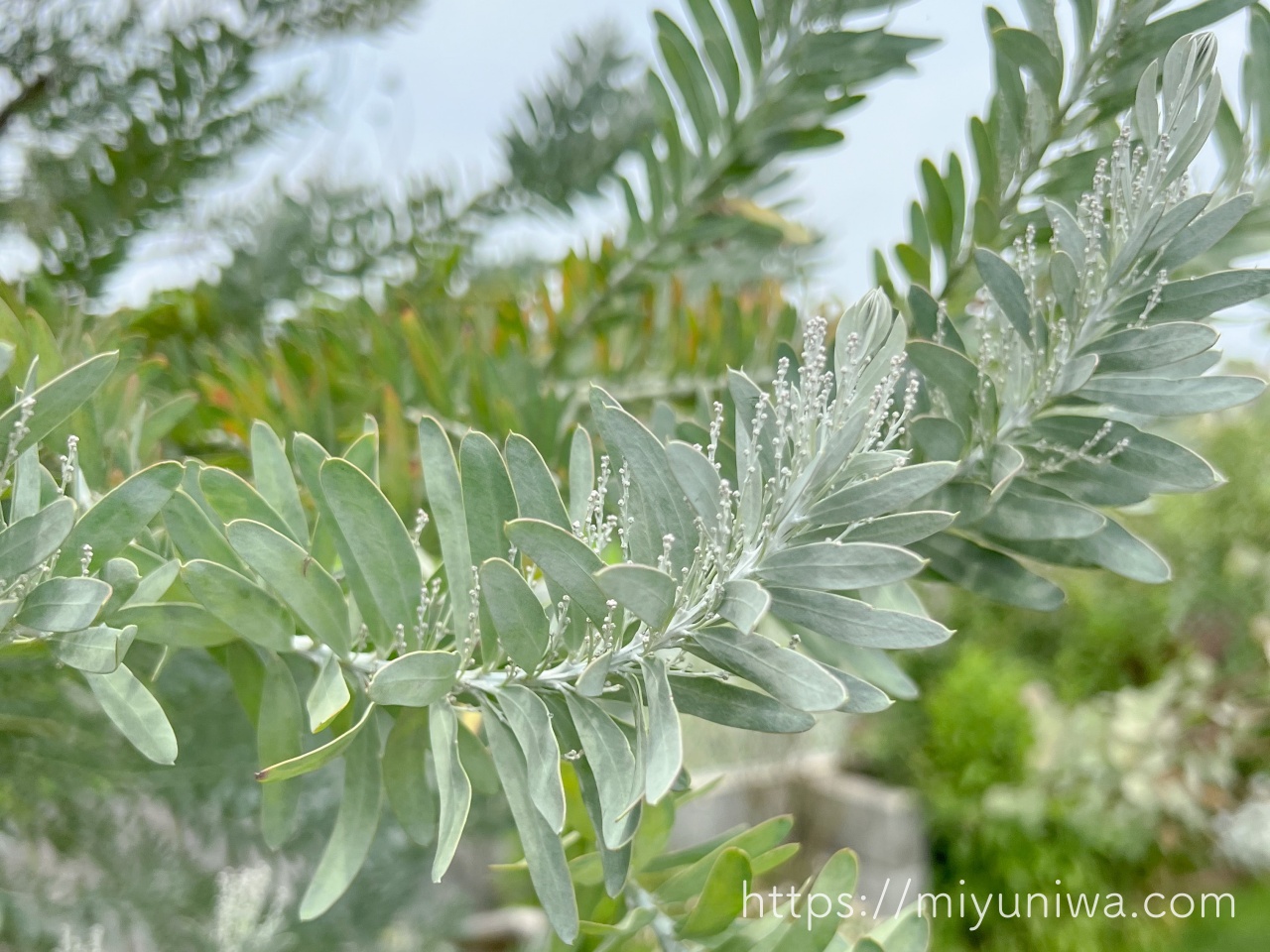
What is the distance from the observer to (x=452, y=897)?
61 centimetres

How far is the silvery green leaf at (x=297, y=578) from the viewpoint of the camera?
165 mm

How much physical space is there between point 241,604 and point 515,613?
0.19ft

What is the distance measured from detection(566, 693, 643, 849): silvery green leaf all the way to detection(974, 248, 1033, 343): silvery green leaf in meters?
0.13

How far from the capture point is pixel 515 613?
17cm

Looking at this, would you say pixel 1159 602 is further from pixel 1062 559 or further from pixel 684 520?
pixel 684 520

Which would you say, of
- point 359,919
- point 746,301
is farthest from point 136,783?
point 746,301

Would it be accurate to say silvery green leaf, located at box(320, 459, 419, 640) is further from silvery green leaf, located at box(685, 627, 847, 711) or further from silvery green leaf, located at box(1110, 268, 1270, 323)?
silvery green leaf, located at box(1110, 268, 1270, 323)

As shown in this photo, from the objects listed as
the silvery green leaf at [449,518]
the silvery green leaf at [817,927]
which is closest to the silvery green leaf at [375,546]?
the silvery green leaf at [449,518]

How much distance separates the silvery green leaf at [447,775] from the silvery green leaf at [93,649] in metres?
0.06

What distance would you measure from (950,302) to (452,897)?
21.4 inches

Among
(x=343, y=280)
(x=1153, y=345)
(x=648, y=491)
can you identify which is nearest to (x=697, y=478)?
(x=648, y=491)

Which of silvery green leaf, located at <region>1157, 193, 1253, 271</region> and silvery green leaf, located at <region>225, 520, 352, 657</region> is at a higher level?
silvery green leaf, located at <region>1157, 193, 1253, 271</region>

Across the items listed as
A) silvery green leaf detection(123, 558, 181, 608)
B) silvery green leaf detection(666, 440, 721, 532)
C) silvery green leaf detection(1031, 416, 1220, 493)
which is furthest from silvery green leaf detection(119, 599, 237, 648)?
silvery green leaf detection(1031, 416, 1220, 493)

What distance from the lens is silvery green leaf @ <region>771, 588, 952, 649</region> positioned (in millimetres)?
164
